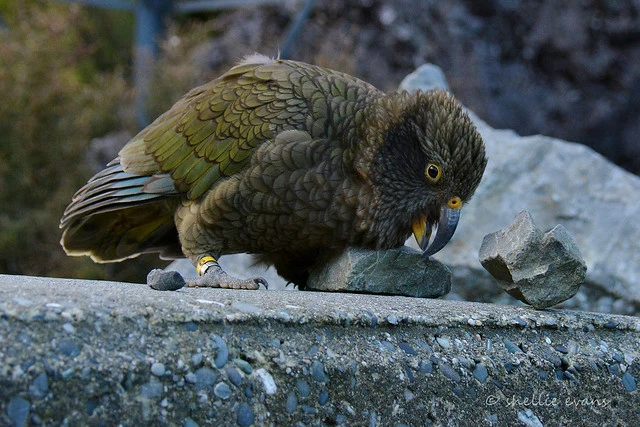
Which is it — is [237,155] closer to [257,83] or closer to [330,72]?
Result: [257,83]

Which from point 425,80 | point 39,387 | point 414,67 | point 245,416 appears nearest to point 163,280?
point 245,416

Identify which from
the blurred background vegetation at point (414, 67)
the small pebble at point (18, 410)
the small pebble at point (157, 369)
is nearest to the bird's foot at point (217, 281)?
the small pebble at point (157, 369)

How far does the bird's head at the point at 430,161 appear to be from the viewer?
2.74 metres

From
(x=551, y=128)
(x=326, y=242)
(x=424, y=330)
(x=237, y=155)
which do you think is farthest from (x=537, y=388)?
(x=551, y=128)

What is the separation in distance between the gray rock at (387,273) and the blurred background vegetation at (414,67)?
3702mm

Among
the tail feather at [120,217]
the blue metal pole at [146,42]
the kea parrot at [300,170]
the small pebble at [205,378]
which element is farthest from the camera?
the blue metal pole at [146,42]

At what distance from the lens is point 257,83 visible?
3.05m

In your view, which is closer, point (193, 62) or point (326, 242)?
point (326, 242)

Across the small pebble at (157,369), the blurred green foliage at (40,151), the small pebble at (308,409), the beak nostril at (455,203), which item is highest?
the small pebble at (157,369)

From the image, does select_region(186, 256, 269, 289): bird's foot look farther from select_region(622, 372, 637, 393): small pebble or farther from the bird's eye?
select_region(622, 372, 637, 393): small pebble

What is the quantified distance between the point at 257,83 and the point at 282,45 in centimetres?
394

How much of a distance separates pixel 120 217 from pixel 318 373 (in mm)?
1708

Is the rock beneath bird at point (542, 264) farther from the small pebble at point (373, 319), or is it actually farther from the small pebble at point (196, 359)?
the small pebble at point (196, 359)

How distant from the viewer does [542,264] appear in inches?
96.0
